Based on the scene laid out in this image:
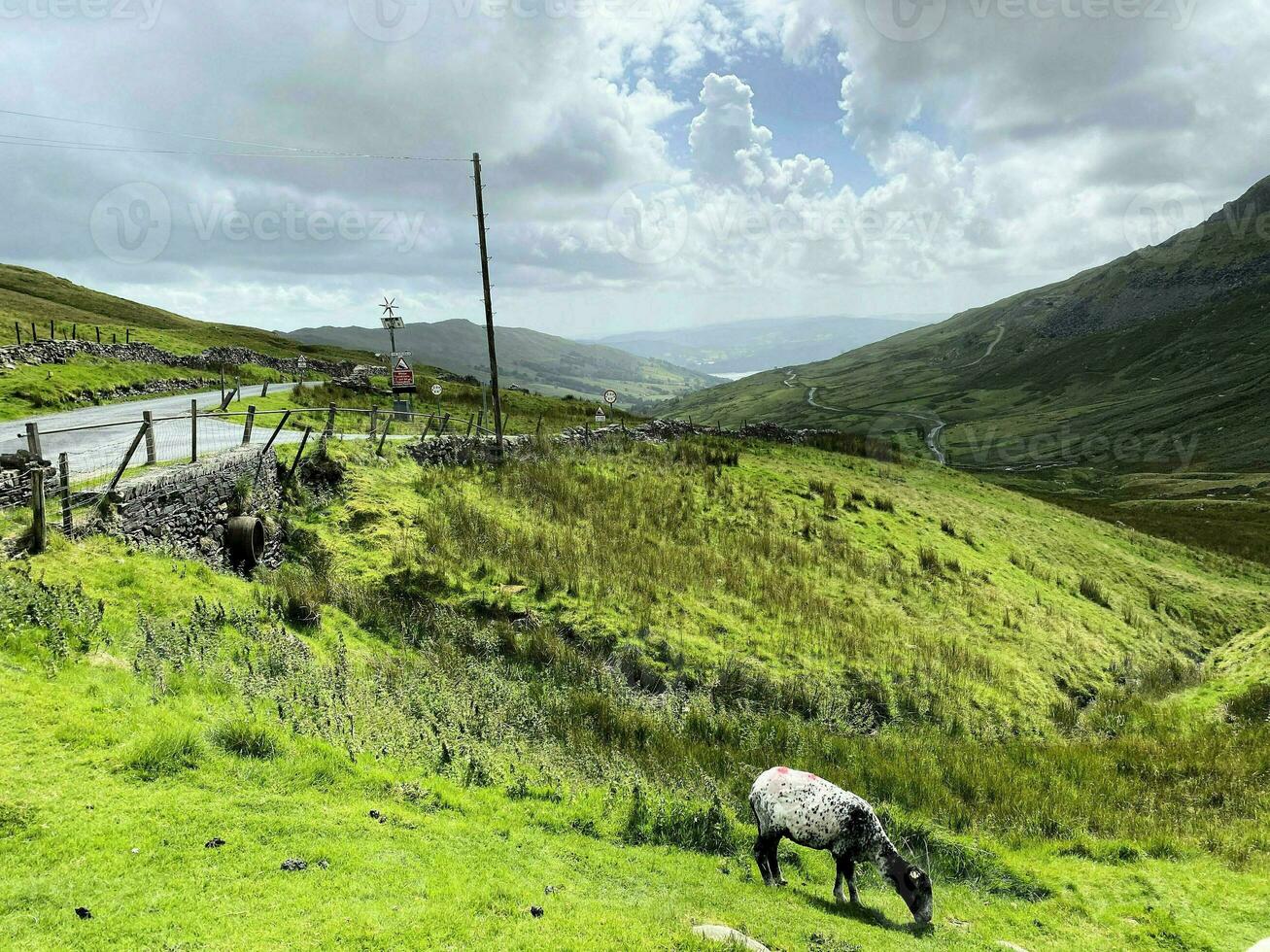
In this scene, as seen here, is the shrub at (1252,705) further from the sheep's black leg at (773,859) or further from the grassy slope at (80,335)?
the grassy slope at (80,335)

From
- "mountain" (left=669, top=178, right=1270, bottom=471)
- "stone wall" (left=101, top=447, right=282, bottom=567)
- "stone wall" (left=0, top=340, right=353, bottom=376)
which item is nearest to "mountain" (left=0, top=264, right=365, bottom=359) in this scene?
"stone wall" (left=0, top=340, right=353, bottom=376)

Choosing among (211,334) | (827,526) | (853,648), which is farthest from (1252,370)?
(211,334)

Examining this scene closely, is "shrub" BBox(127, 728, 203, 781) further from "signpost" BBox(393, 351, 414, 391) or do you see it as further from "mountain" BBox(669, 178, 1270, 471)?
"mountain" BBox(669, 178, 1270, 471)

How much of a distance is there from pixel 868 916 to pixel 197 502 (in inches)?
674

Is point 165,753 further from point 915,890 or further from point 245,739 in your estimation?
point 915,890

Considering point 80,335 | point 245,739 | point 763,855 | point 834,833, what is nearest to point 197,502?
point 245,739

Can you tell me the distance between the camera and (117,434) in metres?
22.0

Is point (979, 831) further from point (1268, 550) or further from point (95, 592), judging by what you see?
point (1268, 550)

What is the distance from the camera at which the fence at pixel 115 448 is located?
12.2 m

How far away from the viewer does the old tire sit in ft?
52.1

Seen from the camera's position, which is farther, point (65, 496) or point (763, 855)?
point (65, 496)

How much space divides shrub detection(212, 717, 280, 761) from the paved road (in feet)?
27.6

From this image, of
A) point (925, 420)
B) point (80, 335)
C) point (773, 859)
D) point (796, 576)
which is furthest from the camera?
point (925, 420)

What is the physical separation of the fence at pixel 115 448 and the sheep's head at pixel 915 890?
603 inches
